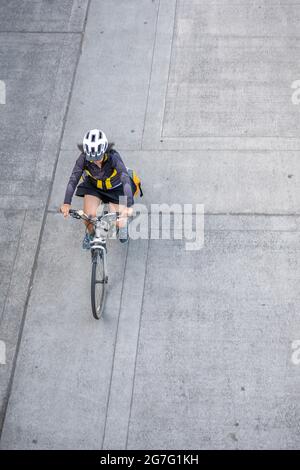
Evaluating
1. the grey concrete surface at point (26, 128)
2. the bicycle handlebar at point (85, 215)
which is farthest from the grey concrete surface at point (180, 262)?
the bicycle handlebar at point (85, 215)

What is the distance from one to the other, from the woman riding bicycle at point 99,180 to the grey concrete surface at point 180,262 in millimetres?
643

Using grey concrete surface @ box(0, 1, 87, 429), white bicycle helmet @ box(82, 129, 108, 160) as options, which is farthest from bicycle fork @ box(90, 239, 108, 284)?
grey concrete surface @ box(0, 1, 87, 429)

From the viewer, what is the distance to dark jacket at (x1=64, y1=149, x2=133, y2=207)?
6.30 m

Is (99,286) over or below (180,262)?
below

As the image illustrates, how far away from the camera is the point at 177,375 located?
615 cm

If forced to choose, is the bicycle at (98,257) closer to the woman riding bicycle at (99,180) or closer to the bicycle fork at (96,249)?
the bicycle fork at (96,249)

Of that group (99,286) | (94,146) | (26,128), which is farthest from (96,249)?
(26,128)

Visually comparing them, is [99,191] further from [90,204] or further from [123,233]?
[123,233]

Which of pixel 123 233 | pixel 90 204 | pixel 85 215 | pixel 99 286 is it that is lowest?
pixel 99 286

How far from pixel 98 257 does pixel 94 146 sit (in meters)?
1.18

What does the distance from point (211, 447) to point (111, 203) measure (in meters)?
2.86

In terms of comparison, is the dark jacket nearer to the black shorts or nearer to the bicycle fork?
the black shorts

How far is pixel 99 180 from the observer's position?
653cm

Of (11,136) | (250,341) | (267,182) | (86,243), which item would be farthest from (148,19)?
(250,341)
